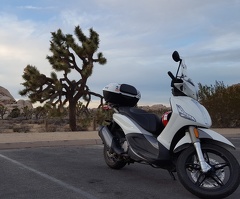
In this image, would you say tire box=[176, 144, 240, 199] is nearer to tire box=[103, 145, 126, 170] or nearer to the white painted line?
the white painted line

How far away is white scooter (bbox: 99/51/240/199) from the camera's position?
5.45 meters

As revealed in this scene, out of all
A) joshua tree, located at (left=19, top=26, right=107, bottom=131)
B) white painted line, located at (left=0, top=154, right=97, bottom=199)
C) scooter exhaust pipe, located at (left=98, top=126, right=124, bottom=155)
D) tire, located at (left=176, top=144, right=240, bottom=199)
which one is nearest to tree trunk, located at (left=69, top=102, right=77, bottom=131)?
joshua tree, located at (left=19, top=26, right=107, bottom=131)

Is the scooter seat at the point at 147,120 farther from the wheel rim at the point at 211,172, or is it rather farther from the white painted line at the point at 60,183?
the white painted line at the point at 60,183

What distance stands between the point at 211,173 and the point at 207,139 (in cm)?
46

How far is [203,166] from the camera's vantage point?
5.39 m

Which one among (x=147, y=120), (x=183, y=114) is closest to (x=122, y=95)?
(x=147, y=120)

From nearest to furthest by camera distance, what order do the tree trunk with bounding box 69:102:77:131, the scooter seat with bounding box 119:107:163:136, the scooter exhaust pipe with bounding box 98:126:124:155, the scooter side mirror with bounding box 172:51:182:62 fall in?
the scooter side mirror with bounding box 172:51:182:62 < the scooter seat with bounding box 119:107:163:136 < the scooter exhaust pipe with bounding box 98:126:124:155 < the tree trunk with bounding box 69:102:77:131

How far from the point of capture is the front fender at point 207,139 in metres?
5.55

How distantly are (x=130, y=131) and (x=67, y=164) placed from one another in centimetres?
219

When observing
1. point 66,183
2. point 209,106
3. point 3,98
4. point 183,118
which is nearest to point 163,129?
point 183,118

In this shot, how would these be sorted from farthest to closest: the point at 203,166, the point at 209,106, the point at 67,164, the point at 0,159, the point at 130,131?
the point at 209,106, the point at 0,159, the point at 67,164, the point at 130,131, the point at 203,166

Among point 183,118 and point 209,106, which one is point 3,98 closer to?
point 209,106

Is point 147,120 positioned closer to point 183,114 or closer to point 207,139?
point 183,114

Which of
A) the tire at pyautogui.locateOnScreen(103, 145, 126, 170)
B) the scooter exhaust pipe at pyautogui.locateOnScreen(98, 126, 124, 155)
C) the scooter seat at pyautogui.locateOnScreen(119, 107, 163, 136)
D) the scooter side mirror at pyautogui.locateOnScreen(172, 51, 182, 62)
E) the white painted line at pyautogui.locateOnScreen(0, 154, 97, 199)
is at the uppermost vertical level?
the scooter side mirror at pyautogui.locateOnScreen(172, 51, 182, 62)
